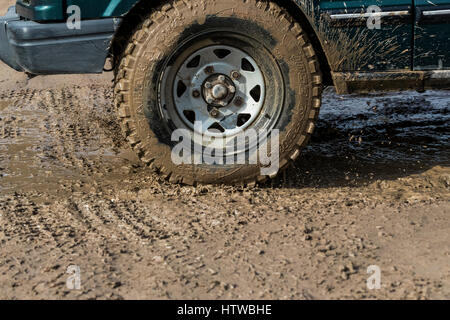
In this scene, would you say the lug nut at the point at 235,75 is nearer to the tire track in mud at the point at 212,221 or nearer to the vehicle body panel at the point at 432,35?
the tire track in mud at the point at 212,221

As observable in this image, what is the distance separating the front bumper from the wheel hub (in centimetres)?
62

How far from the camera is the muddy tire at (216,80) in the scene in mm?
3500

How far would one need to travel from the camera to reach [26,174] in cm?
413

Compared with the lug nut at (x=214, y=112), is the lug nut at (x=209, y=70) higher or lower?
higher

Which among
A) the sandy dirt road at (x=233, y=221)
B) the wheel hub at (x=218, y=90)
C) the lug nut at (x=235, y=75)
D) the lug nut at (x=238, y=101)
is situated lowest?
the sandy dirt road at (x=233, y=221)

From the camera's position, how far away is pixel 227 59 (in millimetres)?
3631

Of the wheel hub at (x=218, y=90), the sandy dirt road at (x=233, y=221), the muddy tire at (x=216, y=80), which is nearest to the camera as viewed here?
the sandy dirt road at (x=233, y=221)

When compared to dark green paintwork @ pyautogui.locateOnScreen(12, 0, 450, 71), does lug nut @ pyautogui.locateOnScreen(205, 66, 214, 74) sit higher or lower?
lower

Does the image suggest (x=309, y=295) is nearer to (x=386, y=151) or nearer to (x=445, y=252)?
(x=445, y=252)

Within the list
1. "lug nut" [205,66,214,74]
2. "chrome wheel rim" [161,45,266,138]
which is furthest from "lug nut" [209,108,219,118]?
"lug nut" [205,66,214,74]

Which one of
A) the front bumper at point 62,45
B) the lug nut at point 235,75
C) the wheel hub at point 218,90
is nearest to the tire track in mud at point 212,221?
the wheel hub at point 218,90

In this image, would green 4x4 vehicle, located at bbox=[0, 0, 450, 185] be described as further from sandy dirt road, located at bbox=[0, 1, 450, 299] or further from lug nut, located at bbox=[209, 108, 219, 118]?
sandy dirt road, located at bbox=[0, 1, 450, 299]

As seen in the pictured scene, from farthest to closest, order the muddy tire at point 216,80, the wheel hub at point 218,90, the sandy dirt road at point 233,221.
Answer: the wheel hub at point 218,90
the muddy tire at point 216,80
the sandy dirt road at point 233,221

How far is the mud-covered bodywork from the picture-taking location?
3.51m
